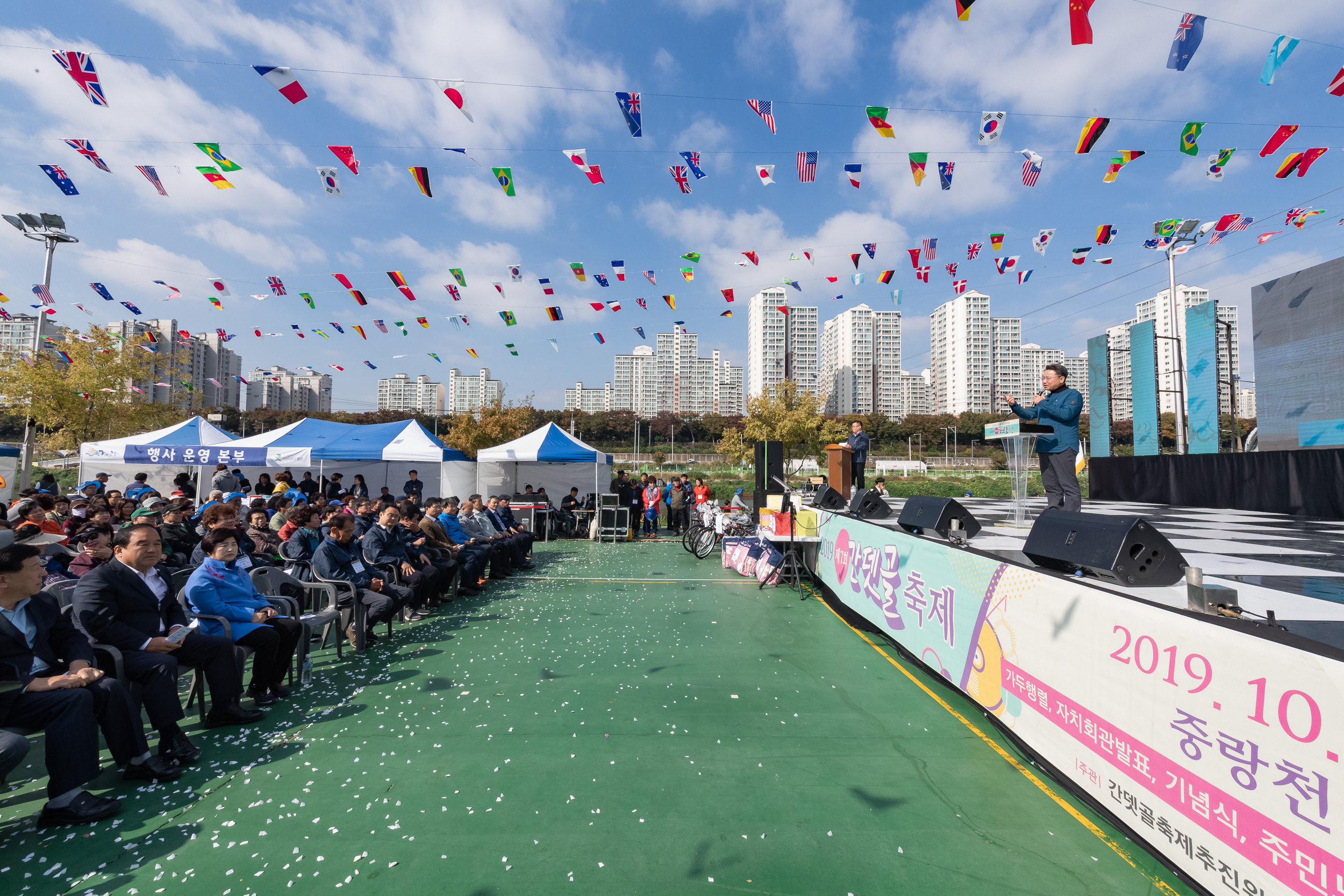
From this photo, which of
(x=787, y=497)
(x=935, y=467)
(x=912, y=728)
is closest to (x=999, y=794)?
(x=912, y=728)

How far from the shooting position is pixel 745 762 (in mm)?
2805

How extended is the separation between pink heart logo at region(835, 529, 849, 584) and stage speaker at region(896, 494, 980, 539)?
1.19 meters

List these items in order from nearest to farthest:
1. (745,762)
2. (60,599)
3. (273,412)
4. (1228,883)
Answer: (1228,883) < (745,762) < (60,599) < (273,412)

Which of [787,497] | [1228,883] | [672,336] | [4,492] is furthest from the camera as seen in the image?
[672,336]

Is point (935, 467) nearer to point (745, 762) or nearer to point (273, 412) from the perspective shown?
point (745, 762)

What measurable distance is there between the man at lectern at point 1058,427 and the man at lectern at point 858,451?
412 cm

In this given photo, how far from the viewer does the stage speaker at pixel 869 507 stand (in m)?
6.14

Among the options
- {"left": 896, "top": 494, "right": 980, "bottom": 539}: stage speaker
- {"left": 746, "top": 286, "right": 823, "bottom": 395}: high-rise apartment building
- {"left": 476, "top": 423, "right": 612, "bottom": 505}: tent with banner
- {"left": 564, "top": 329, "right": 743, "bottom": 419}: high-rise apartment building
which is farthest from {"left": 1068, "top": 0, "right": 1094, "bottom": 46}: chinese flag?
{"left": 564, "top": 329, "right": 743, "bottom": 419}: high-rise apartment building

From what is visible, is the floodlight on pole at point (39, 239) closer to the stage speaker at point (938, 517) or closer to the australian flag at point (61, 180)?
the australian flag at point (61, 180)

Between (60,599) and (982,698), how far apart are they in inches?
235

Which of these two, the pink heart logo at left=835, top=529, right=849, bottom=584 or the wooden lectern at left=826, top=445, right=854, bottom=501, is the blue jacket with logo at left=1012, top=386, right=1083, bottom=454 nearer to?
the pink heart logo at left=835, top=529, right=849, bottom=584

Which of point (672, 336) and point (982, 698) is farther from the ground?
point (672, 336)

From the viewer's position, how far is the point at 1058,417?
4.36 m

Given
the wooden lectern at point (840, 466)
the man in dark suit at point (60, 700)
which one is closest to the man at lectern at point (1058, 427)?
the wooden lectern at point (840, 466)
